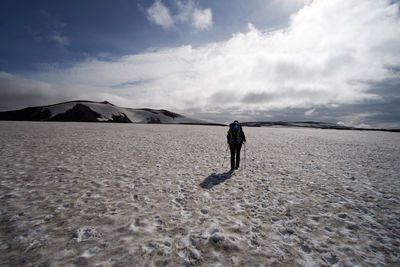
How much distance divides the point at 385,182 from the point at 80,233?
530 inches

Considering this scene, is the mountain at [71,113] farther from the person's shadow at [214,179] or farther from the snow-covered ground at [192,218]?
the person's shadow at [214,179]

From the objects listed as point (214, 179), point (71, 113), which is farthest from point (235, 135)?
point (71, 113)

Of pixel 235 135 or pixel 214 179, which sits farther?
pixel 235 135

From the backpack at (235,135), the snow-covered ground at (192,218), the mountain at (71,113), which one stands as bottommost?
the snow-covered ground at (192,218)

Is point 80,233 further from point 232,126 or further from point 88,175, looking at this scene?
point 232,126

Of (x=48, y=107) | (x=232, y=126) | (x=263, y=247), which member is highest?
(x=48, y=107)

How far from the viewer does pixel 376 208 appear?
5918mm

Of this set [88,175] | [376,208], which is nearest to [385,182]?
[376,208]

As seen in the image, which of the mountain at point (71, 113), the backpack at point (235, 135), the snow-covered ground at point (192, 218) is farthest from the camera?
the mountain at point (71, 113)

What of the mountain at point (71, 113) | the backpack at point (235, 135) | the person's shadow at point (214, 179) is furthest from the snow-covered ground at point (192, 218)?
the mountain at point (71, 113)

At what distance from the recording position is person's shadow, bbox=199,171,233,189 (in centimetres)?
756

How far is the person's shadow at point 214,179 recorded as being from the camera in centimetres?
756

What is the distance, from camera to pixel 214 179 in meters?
8.39

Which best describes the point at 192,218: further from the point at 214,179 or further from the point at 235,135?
the point at 235,135
